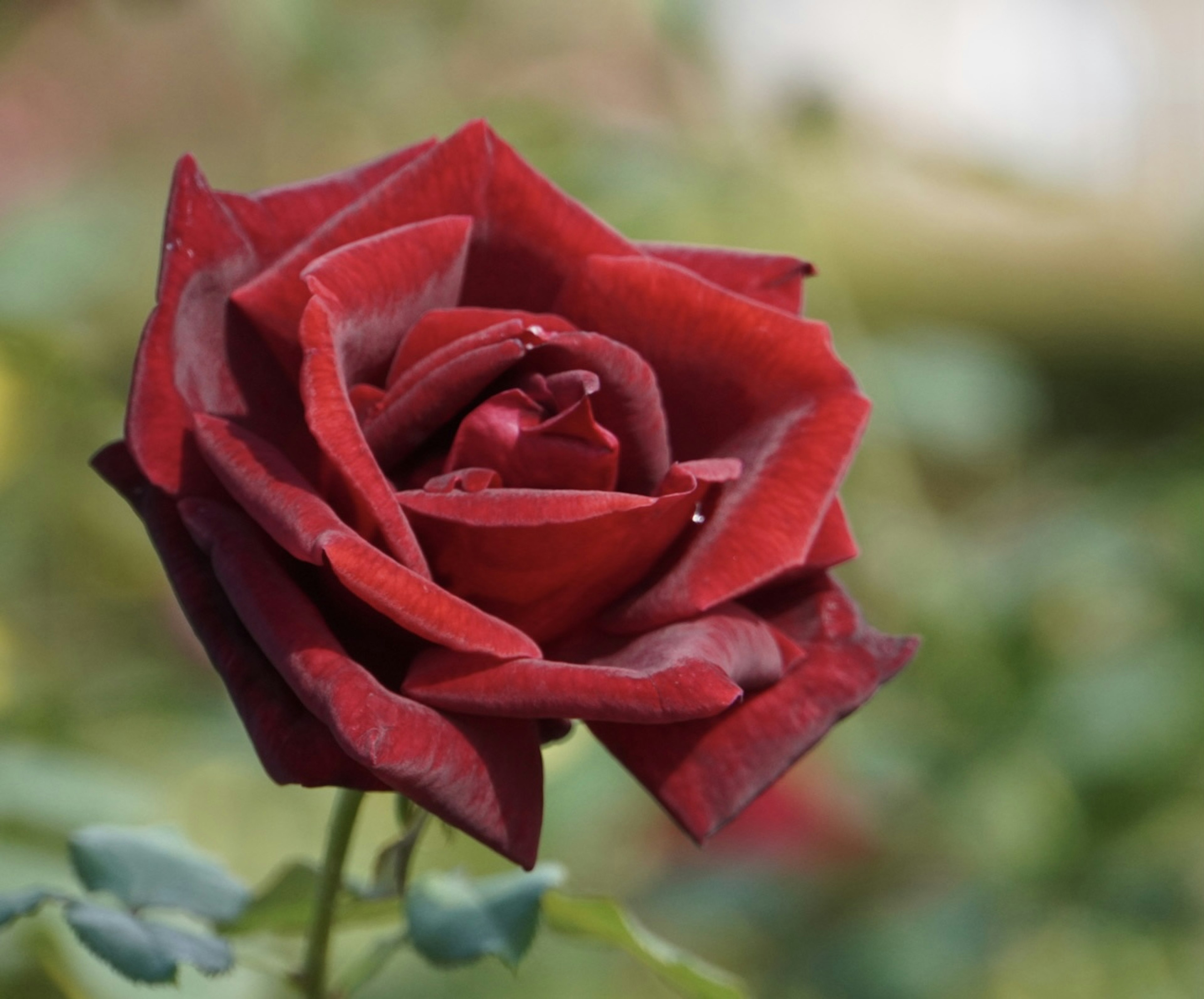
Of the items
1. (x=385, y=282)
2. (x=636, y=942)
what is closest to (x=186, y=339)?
(x=385, y=282)

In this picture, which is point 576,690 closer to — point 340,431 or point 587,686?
point 587,686

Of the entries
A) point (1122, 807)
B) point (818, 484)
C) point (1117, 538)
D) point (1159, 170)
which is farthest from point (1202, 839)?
point (1159, 170)

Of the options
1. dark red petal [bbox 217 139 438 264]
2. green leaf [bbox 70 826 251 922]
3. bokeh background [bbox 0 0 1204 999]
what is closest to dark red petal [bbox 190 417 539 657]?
dark red petal [bbox 217 139 438 264]

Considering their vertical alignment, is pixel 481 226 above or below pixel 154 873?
above

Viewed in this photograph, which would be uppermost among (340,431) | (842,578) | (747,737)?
(340,431)

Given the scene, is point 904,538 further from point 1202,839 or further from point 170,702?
point 170,702

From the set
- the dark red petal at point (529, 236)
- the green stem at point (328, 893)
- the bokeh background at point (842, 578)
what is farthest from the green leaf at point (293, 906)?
the bokeh background at point (842, 578)
